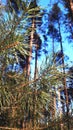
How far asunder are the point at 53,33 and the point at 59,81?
1954 cm

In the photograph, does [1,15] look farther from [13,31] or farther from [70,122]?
[70,122]

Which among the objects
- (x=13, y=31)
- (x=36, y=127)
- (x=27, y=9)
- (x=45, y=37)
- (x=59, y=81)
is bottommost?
(x=36, y=127)

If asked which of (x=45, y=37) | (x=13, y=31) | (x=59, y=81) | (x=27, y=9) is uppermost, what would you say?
(x=45, y=37)

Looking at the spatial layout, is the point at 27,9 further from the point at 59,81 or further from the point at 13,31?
the point at 59,81

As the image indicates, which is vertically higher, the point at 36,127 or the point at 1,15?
the point at 1,15

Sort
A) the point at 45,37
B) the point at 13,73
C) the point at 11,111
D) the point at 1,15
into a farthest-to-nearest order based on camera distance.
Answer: the point at 45,37
the point at 13,73
the point at 11,111
the point at 1,15

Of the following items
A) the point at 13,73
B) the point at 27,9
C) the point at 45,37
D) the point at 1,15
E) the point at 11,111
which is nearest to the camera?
the point at 27,9

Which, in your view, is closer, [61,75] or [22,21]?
[22,21]

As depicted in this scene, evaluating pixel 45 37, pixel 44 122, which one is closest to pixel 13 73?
pixel 44 122

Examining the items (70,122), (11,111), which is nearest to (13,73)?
(11,111)

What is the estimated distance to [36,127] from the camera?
1985 millimetres

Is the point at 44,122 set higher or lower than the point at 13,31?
lower

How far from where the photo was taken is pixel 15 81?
217 cm

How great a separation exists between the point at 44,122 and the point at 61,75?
0.39 meters
